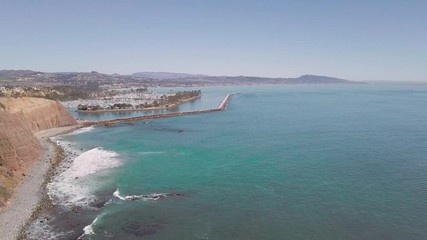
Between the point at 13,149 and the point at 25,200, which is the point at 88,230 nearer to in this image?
the point at 25,200

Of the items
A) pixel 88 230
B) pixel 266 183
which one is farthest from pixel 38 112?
pixel 266 183

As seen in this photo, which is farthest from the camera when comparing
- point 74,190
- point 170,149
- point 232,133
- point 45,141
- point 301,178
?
point 232,133

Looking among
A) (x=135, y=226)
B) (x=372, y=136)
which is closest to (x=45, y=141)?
(x=135, y=226)

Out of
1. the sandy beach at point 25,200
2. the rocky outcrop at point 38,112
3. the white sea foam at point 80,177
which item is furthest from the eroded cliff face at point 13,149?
the white sea foam at point 80,177

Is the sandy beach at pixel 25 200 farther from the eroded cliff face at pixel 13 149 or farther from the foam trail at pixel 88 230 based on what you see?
the foam trail at pixel 88 230

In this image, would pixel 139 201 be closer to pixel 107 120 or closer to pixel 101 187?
pixel 101 187

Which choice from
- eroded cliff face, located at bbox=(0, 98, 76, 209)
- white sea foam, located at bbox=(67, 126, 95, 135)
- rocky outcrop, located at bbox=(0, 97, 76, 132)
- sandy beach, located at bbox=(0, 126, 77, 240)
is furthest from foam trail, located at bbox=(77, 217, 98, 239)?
white sea foam, located at bbox=(67, 126, 95, 135)

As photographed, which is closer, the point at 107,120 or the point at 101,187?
the point at 101,187
